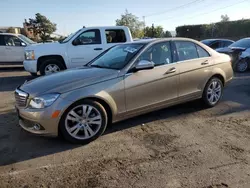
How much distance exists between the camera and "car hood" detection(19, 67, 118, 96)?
146 inches

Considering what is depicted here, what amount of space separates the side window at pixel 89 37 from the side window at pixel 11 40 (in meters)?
5.41

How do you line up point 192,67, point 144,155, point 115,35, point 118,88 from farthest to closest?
point 115,35 < point 192,67 < point 118,88 < point 144,155

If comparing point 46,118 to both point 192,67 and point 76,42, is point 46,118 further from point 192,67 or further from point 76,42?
point 76,42

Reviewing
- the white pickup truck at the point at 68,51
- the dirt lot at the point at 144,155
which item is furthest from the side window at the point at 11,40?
the dirt lot at the point at 144,155

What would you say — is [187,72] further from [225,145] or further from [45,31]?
[45,31]

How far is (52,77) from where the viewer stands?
4.25 m

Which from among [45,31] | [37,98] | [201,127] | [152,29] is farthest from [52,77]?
[45,31]

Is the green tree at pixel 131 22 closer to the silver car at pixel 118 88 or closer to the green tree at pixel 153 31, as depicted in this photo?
the green tree at pixel 153 31

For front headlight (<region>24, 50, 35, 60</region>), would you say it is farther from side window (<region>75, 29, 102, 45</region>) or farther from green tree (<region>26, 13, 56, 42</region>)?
green tree (<region>26, 13, 56, 42</region>)

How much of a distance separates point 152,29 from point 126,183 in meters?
44.7

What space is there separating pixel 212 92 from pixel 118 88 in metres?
Answer: 2.43

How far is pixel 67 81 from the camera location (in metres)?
3.89

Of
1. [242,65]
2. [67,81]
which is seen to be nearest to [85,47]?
[67,81]

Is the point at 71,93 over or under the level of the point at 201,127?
over
